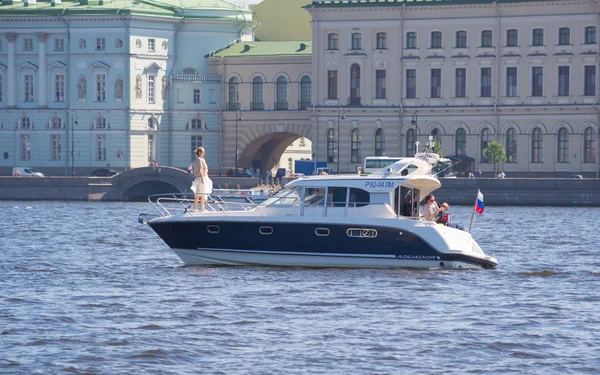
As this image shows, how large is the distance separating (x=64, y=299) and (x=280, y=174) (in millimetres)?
62658

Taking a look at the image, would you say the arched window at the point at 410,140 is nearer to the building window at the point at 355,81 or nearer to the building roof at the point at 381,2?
the building window at the point at 355,81

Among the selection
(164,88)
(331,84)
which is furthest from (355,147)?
(164,88)

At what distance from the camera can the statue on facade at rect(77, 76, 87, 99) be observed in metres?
104

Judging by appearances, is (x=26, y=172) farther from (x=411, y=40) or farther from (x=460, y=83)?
(x=460, y=83)

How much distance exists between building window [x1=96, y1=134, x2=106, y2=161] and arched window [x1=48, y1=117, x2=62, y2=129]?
276 cm

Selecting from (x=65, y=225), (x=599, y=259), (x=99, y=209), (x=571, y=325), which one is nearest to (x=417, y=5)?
(x=99, y=209)

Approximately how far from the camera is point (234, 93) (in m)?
105

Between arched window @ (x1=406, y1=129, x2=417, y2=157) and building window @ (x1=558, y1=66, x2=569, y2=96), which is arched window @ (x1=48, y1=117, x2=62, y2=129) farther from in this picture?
building window @ (x1=558, y1=66, x2=569, y2=96)

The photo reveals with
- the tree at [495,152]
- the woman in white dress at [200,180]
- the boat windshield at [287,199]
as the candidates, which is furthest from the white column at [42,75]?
the boat windshield at [287,199]

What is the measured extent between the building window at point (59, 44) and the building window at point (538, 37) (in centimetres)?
2972

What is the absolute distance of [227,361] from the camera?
2689 centimetres

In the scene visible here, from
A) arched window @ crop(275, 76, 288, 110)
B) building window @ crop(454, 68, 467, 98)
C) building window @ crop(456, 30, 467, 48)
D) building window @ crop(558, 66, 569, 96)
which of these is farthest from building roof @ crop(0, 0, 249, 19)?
building window @ crop(558, 66, 569, 96)

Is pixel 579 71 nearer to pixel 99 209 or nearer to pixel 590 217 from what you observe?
pixel 590 217

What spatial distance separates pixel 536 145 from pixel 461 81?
596 centimetres
